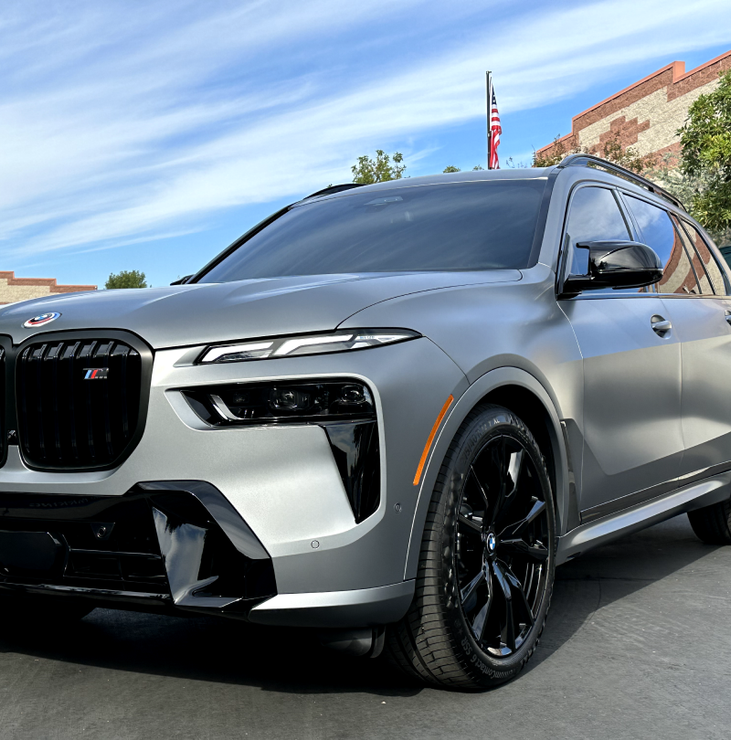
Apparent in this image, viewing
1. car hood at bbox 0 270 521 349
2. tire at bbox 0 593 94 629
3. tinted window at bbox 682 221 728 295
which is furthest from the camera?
tinted window at bbox 682 221 728 295

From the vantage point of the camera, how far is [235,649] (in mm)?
3855

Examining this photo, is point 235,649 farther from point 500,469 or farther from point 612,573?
point 612,573

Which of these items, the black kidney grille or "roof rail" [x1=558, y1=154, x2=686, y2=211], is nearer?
the black kidney grille

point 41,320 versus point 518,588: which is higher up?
point 41,320

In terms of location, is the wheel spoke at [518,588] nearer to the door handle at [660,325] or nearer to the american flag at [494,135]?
the door handle at [660,325]

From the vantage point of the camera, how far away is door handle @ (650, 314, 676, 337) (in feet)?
15.2

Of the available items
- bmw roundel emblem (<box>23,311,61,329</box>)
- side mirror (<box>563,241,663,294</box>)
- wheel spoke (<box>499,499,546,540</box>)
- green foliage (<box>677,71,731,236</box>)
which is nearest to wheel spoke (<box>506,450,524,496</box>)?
wheel spoke (<box>499,499,546,540</box>)

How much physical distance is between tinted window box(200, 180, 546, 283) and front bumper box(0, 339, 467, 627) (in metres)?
1.25

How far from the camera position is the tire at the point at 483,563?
3068mm

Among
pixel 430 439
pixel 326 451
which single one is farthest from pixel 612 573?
pixel 326 451

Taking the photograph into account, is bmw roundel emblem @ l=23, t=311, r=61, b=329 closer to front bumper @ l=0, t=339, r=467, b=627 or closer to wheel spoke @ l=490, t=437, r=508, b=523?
front bumper @ l=0, t=339, r=467, b=627

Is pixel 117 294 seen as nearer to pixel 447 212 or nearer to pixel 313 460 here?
pixel 313 460

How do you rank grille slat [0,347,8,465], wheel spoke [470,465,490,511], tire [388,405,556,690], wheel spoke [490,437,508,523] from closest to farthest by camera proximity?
tire [388,405,556,690], grille slat [0,347,8,465], wheel spoke [470,465,490,511], wheel spoke [490,437,508,523]

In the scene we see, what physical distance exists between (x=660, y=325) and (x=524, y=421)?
1.30m
